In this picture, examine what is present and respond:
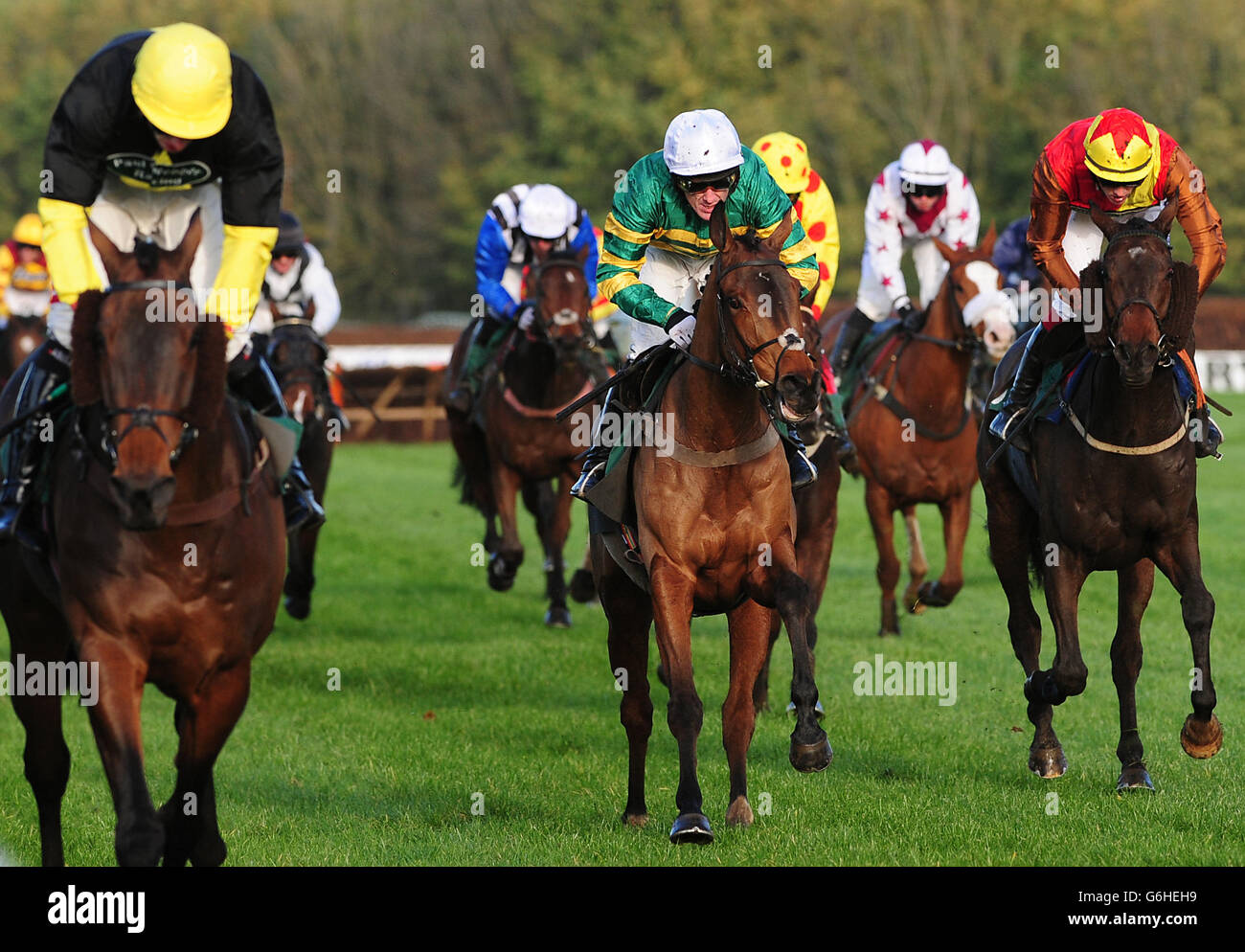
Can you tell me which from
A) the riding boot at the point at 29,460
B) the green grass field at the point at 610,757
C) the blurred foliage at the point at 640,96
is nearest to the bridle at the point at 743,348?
the green grass field at the point at 610,757

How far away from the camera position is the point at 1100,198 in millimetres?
7555

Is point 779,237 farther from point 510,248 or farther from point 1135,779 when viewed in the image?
point 510,248

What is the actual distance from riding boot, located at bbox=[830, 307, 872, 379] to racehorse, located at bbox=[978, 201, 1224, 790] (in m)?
4.66

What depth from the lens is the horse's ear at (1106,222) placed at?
6.93 meters

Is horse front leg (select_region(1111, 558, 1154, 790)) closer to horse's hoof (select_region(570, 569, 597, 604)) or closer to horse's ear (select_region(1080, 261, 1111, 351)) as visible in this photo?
horse's ear (select_region(1080, 261, 1111, 351))

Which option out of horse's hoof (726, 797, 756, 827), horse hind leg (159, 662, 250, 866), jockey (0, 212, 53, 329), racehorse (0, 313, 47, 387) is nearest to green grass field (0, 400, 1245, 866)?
horse's hoof (726, 797, 756, 827)

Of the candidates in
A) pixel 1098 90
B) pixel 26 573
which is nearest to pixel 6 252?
pixel 26 573

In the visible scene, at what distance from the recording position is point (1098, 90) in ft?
161

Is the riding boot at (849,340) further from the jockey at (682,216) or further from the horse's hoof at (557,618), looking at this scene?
the jockey at (682,216)

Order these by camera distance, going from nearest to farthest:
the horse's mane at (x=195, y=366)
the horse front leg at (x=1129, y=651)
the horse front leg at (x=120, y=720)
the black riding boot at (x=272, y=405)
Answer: the horse's mane at (x=195, y=366)
the horse front leg at (x=120, y=720)
the black riding boot at (x=272, y=405)
the horse front leg at (x=1129, y=651)

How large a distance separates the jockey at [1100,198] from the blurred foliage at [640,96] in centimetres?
3828

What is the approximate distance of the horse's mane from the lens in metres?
5.10

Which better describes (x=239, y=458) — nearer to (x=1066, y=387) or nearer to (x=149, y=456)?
(x=149, y=456)
